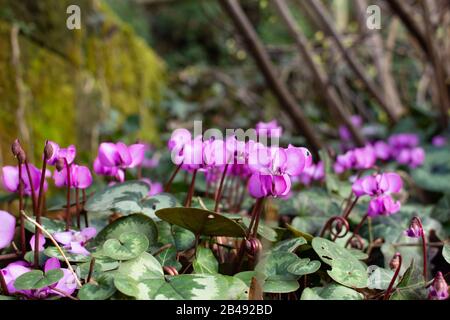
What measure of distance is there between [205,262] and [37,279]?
23 cm

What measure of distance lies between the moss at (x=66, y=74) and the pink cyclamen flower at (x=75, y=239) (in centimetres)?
88

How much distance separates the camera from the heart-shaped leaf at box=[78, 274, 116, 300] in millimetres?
631

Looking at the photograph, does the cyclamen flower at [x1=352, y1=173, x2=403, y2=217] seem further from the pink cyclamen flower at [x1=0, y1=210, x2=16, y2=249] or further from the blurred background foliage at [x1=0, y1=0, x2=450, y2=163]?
the blurred background foliage at [x1=0, y1=0, x2=450, y2=163]

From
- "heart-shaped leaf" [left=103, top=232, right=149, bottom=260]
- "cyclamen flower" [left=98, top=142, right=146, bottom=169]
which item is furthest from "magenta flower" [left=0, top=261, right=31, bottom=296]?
"cyclamen flower" [left=98, top=142, right=146, bottom=169]

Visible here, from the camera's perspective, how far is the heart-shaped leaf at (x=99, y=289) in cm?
63

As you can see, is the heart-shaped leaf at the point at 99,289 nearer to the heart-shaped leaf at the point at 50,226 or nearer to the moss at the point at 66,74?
the heart-shaped leaf at the point at 50,226

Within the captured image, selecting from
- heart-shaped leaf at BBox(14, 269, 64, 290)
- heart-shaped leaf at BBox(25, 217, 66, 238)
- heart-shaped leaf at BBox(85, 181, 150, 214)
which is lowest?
heart-shaped leaf at BBox(14, 269, 64, 290)

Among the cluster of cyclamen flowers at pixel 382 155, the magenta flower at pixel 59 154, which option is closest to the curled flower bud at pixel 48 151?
the magenta flower at pixel 59 154

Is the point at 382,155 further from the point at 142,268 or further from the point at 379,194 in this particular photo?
the point at 142,268

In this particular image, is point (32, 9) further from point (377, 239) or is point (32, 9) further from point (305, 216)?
point (377, 239)

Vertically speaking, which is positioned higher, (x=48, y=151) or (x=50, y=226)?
(x=48, y=151)

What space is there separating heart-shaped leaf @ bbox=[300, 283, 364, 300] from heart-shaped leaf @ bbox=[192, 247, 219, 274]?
14cm

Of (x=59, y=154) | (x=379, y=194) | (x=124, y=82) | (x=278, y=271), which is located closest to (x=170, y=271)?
(x=278, y=271)

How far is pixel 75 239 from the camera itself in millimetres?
785
